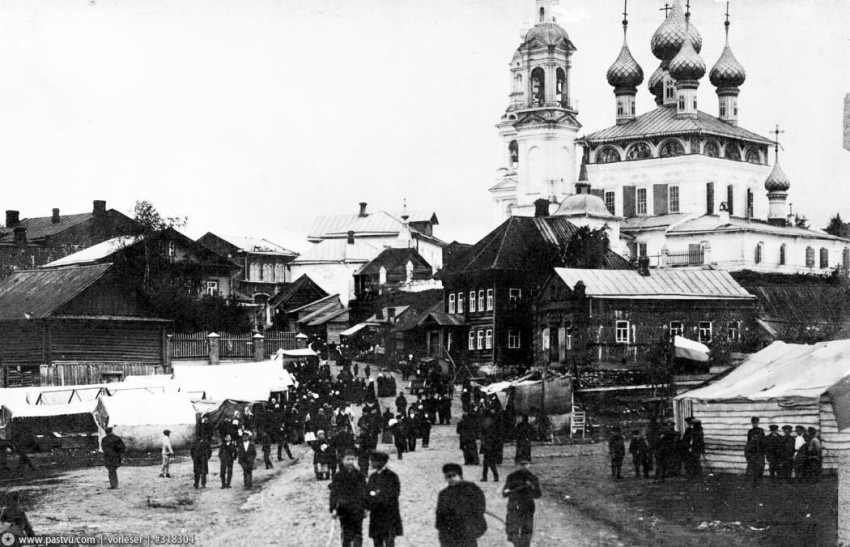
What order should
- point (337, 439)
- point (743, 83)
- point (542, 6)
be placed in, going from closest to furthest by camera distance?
point (337, 439) → point (743, 83) → point (542, 6)

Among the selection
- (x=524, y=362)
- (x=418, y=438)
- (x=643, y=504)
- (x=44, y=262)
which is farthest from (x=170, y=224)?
(x=643, y=504)

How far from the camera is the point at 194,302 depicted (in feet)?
178

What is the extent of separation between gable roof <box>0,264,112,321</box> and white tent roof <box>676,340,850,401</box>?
2138 cm

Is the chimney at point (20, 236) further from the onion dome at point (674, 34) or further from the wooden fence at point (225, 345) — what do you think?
the onion dome at point (674, 34)

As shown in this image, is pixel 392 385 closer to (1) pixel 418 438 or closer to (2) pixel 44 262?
(1) pixel 418 438

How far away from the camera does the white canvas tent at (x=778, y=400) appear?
22.3 m

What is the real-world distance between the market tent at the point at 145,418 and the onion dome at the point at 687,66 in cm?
4864

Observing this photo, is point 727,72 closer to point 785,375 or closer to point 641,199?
point 641,199

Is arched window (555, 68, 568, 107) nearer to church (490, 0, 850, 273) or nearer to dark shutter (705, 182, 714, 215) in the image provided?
church (490, 0, 850, 273)

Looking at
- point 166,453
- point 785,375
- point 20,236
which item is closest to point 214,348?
point 166,453

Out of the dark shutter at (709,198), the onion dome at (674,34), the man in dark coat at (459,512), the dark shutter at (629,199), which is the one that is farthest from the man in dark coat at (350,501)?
the onion dome at (674,34)

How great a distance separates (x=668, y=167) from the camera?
75.7 m

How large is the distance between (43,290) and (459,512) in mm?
31086

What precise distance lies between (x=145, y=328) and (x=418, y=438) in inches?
554
